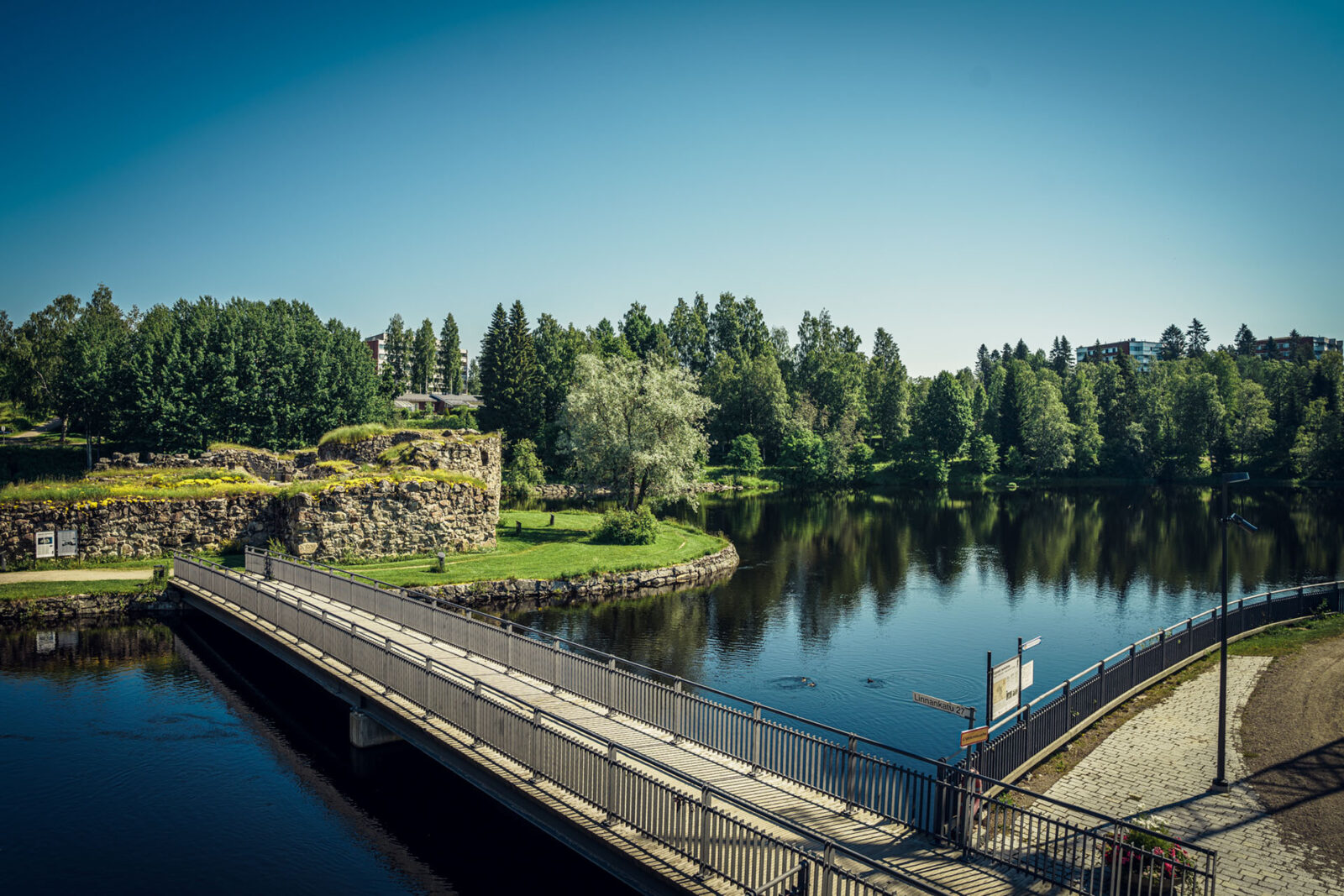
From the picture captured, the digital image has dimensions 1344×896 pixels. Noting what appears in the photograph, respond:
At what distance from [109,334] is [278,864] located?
276 feet

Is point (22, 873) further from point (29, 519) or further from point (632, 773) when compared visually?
point (29, 519)

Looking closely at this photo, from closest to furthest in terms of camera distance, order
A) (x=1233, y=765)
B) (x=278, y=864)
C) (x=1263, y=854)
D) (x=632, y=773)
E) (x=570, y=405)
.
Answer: (x=632, y=773) → (x=1263, y=854) → (x=278, y=864) → (x=1233, y=765) → (x=570, y=405)

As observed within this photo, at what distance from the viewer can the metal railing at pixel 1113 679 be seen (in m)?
15.5

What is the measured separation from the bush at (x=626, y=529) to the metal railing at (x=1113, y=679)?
2458cm

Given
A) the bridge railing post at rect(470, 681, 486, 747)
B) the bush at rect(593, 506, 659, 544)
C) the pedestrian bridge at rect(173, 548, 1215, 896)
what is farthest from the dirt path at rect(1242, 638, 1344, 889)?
the bush at rect(593, 506, 659, 544)

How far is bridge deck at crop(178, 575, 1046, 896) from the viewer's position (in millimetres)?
10836

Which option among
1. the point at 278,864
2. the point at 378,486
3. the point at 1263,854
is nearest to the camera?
the point at 1263,854

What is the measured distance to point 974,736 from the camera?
13.3 meters

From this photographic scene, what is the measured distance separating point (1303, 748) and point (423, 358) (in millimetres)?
137877

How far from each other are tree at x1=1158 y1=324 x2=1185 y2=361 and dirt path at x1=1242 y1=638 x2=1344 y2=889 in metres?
186

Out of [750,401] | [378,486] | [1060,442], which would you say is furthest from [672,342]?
[378,486]

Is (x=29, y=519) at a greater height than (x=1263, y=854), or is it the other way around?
(x=29, y=519)

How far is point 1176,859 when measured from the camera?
10680 mm

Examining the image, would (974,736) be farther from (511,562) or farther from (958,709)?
(511,562)
